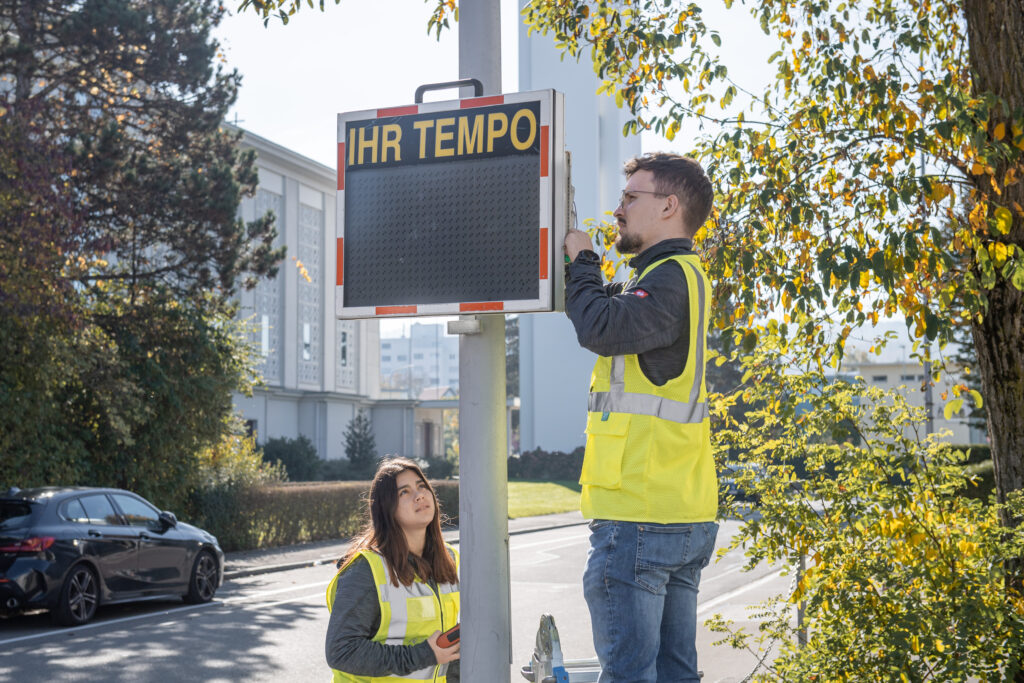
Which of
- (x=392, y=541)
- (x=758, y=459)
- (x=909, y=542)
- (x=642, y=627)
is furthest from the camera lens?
(x=758, y=459)

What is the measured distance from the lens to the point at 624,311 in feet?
8.83

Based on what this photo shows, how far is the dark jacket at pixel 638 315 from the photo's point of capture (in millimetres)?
2695

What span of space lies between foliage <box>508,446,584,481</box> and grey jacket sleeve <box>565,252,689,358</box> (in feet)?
192

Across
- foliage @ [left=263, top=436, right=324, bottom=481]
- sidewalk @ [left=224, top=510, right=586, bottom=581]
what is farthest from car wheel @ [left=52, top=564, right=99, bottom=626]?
foliage @ [left=263, top=436, right=324, bottom=481]

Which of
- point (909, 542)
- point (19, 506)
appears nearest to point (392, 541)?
point (909, 542)

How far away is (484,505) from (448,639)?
67cm

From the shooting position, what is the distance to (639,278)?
9.51 ft

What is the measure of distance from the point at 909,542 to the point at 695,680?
3.11 m

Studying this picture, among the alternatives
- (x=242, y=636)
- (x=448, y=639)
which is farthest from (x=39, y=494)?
(x=448, y=639)

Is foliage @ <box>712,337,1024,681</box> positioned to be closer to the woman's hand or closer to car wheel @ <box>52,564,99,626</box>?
the woman's hand

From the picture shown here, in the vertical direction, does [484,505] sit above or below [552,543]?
above

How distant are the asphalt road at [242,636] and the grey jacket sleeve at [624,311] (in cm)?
609

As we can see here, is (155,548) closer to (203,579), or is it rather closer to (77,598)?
(203,579)

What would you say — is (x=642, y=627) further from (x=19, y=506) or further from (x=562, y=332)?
(x=562, y=332)
